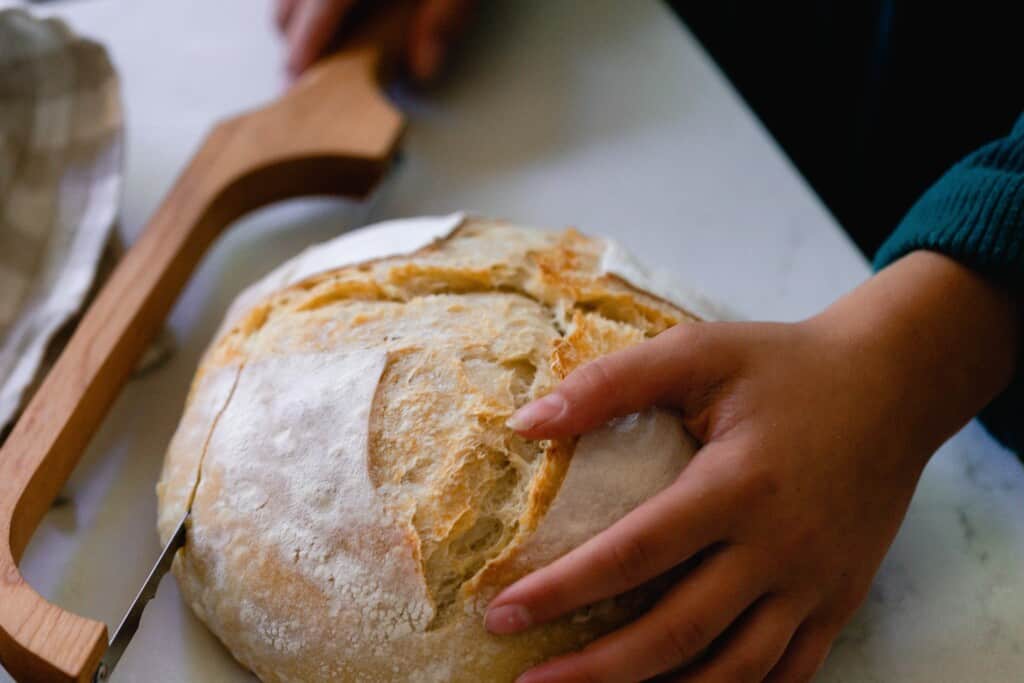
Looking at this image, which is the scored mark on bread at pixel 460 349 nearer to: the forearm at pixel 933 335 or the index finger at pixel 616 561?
the index finger at pixel 616 561

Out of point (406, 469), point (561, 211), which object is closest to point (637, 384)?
point (406, 469)

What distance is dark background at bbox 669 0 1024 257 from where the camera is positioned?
1.05 m

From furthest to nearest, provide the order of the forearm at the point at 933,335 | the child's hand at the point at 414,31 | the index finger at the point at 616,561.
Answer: the child's hand at the point at 414,31 → the forearm at the point at 933,335 → the index finger at the point at 616,561

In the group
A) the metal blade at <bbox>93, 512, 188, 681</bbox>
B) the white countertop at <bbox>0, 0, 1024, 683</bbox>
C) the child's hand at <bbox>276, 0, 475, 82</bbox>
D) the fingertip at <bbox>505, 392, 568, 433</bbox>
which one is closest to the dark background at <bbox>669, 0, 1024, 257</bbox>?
the white countertop at <bbox>0, 0, 1024, 683</bbox>

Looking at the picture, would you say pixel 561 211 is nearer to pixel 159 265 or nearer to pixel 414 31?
pixel 414 31

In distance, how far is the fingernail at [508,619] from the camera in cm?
63

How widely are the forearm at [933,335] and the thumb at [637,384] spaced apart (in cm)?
12

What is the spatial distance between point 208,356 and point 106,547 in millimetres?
199

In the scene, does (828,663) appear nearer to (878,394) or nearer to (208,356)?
(878,394)

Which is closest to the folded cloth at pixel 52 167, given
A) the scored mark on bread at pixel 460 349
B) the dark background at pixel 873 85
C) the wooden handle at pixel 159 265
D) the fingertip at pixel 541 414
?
the wooden handle at pixel 159 265

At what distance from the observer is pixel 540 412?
0.66m

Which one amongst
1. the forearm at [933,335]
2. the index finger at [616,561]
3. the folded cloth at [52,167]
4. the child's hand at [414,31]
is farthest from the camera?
the child's hand at [414,31]

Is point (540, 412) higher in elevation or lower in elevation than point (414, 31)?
lower

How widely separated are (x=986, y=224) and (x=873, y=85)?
411 mm
